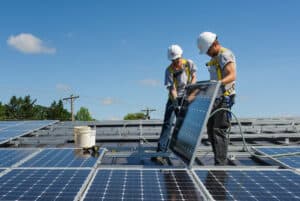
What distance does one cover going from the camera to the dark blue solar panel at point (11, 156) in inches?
182

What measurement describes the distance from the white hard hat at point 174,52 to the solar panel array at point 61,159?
232 centimetres

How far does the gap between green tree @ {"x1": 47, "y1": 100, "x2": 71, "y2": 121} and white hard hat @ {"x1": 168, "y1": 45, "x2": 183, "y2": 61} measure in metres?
60.3

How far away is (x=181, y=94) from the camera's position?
6.75 meters

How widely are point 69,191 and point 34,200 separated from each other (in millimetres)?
354

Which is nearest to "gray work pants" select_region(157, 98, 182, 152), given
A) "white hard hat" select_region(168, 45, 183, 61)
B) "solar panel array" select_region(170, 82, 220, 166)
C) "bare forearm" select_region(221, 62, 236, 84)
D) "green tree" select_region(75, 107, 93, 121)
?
"solar panel array" select_region(170, 82, 220, 166)

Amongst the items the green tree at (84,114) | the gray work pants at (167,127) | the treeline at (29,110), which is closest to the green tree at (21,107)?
the treeline at (29,110)

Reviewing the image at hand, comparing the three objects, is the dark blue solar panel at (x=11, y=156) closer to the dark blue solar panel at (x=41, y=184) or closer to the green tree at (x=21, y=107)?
the dark blue solar panel at (x=41, y=184)

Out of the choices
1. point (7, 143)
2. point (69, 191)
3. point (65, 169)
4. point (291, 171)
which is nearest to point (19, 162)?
point (65, 169)

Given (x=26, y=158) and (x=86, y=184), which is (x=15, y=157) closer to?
(x=26, y=158)

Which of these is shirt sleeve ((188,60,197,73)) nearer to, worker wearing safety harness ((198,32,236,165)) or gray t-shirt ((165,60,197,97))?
gray t-shirt ((165,60,197,97))

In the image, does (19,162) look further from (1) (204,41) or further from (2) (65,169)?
(1) (204,41)

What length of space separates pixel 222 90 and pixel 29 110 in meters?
62.5

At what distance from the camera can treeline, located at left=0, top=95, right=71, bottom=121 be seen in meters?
60.4

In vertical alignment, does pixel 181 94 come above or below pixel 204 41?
below
